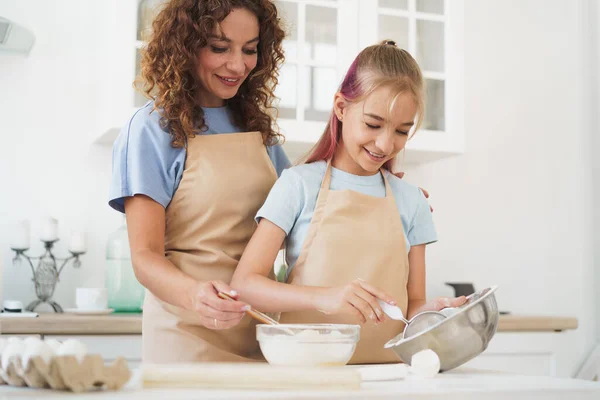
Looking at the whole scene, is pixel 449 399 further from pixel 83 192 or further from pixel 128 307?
pixel 83 192

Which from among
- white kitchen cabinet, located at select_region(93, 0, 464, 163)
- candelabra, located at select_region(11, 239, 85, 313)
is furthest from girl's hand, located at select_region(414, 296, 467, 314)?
candelabra, located at select_region(11, 239, 85, 313)

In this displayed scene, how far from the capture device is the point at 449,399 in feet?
2.96

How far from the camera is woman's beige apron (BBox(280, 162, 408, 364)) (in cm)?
138

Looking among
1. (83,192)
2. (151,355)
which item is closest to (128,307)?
(83,192)

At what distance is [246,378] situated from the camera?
87cm

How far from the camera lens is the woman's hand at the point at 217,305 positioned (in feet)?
3.64

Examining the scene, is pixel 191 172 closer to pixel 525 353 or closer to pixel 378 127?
pixel 378 127

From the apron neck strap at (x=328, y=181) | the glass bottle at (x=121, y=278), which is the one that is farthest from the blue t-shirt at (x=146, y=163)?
the glass bottle at (x=121, y=278)

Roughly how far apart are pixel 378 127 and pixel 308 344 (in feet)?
1.75

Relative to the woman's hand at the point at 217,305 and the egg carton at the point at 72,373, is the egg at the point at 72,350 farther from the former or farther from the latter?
the woman's hand at the point at 217,305

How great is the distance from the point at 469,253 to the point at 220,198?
1849 millimetres

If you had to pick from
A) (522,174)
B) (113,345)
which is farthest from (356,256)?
(522,174)

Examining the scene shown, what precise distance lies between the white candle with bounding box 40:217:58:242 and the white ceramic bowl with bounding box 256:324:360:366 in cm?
153

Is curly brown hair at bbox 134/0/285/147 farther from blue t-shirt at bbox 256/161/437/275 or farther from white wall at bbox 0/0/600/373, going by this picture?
white wall at bbox 0/0/600/373
